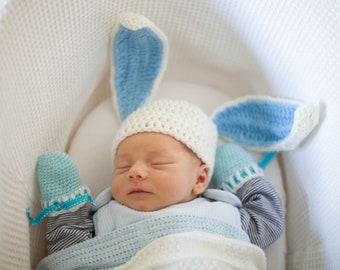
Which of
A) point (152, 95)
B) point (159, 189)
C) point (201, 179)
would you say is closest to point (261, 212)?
point (201, 179)

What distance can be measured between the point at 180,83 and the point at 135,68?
0.16 m

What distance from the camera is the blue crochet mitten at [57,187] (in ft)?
3.59

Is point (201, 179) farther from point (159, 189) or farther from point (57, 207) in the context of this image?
point (57, 207)

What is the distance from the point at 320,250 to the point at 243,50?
0.54 metres

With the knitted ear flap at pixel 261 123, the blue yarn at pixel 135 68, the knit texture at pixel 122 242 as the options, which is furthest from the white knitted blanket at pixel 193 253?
the blue yarn at pixel 135 68

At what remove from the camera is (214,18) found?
1271 mm

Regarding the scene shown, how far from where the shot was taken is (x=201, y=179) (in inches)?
45.5

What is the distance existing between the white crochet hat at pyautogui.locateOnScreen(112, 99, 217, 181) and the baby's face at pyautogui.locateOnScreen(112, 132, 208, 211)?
15mm

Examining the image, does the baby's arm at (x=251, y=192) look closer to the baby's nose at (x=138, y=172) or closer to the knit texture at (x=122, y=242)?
the knit texture at (x=122, y=242)

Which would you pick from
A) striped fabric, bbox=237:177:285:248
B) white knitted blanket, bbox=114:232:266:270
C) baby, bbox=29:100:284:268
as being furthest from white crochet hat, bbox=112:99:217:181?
white knitted blanket, bbox=114:232:266:270

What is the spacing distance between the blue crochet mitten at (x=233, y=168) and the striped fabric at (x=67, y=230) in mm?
344

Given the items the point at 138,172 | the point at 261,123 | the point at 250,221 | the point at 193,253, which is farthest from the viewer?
the point at 261,123

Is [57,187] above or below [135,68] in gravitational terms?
below

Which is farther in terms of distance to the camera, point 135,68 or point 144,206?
point 135,68
